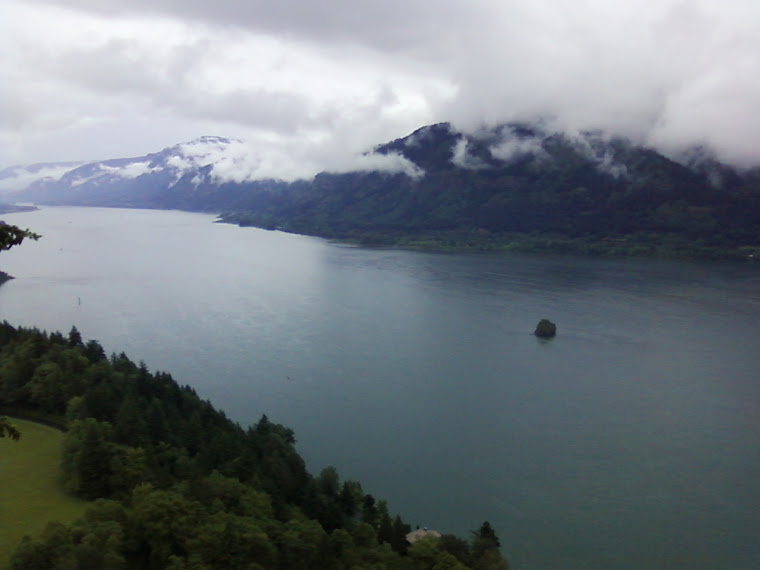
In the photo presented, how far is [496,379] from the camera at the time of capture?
49.4 ft

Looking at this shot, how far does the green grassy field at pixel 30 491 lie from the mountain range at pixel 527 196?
110 ft

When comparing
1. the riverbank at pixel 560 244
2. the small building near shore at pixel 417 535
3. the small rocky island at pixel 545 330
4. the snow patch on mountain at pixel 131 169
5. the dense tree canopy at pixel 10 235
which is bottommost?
the small building near shore at pixel 417 535

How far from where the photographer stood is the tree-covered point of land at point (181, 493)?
Answer: 20.1 feet

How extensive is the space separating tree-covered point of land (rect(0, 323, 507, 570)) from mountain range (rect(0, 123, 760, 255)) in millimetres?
32145

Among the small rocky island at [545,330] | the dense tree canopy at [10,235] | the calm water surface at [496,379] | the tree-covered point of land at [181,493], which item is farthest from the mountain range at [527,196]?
the dense tree canopy at [10,235]

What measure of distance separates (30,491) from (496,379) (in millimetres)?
9964

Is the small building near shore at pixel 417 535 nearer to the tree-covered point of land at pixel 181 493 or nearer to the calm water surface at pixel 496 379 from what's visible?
the tree-covered point of land at pixel 181 493

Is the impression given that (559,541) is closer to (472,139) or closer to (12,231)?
(12,231)

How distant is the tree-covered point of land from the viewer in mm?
6125

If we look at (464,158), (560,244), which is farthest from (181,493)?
(464,158)

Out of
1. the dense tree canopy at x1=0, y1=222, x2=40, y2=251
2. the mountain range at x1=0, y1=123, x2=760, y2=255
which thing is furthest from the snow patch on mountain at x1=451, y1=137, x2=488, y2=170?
the dense tree canopy at x1=0, y1=222, x2=40, y2=251

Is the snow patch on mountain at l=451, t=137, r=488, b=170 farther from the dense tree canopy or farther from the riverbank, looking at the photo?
the dense tree canopy

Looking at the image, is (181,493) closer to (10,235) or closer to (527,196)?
(10,235)

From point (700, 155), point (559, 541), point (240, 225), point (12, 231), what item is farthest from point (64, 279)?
point (700, 155)
